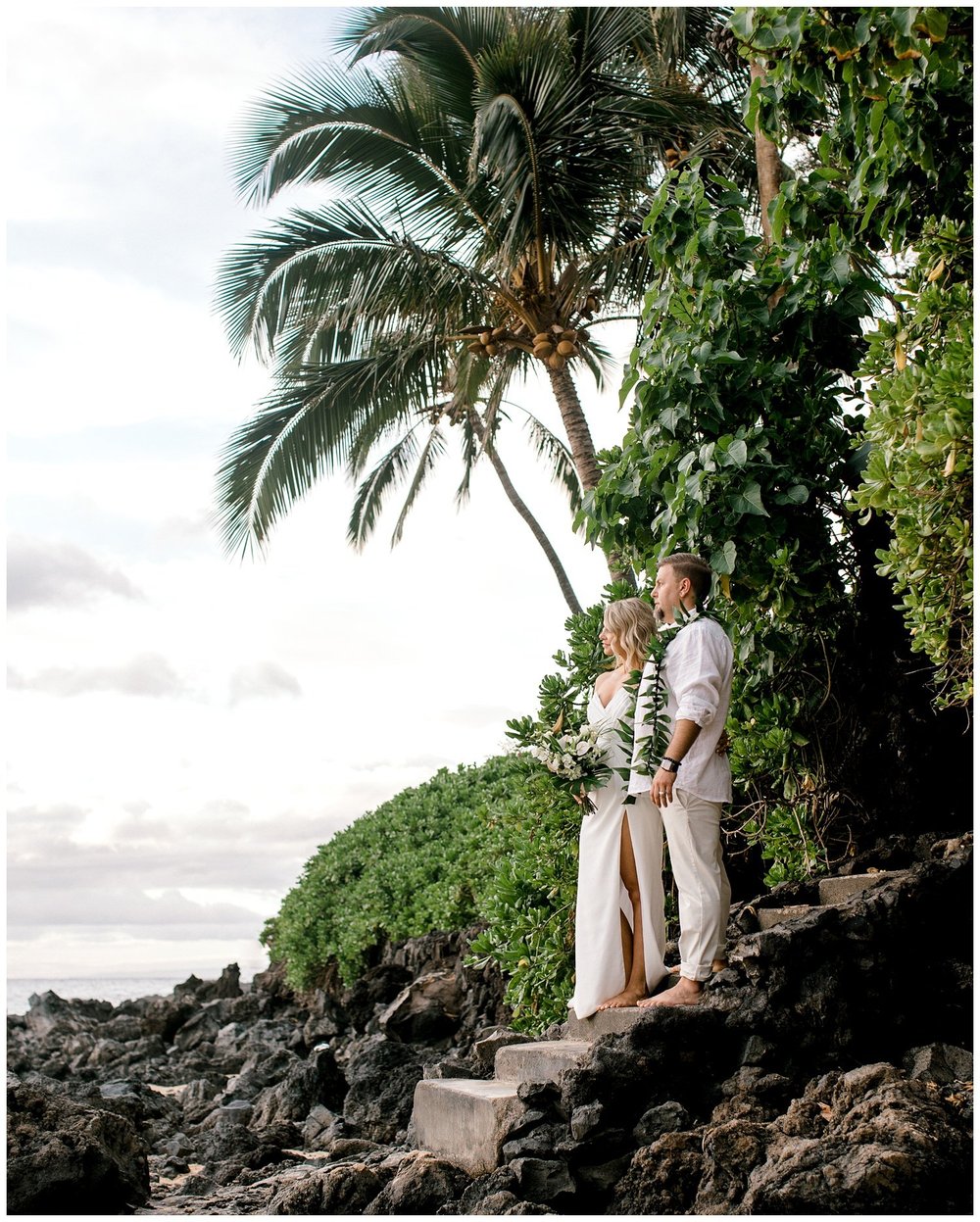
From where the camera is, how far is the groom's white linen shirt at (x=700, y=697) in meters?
5.19

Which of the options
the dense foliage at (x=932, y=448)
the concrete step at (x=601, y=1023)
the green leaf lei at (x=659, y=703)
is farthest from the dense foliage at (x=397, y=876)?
the dense foliage at (x=932, y=448)

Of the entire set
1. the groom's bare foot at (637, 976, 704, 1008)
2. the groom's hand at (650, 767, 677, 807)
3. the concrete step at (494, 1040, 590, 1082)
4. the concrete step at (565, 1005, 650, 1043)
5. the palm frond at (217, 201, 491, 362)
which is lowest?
the concrete step at (494, 1040, 590, 1082)

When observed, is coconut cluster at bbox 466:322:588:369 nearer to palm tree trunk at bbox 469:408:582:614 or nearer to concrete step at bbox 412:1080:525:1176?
palm tree trunk at bbox 469:408:582:614

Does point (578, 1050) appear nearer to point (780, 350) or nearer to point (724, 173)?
point (780, 350)

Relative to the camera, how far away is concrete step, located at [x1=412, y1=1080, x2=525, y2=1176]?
5.04 m

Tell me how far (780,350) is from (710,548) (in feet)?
4.58

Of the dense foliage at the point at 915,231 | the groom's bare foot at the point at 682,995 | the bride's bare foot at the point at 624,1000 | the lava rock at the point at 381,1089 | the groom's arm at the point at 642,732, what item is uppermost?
the dense foliage at the point at 915,231

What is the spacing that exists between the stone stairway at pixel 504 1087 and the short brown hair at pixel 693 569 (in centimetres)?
170

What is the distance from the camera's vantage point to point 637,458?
21.6 feet

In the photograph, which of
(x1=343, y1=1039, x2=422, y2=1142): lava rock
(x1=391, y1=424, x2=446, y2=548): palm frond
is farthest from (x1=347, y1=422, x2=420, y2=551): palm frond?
(x1=343, y1=1039, x2=422, y2=1142): lava rock

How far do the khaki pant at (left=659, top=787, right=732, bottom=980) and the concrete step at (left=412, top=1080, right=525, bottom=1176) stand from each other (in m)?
1.10

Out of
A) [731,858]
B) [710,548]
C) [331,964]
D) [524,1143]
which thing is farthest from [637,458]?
[331,964]

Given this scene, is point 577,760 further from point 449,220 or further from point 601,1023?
point 449,220

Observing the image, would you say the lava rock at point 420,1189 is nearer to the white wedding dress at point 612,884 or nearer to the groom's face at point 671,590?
the white wedding dress at point 612,884
